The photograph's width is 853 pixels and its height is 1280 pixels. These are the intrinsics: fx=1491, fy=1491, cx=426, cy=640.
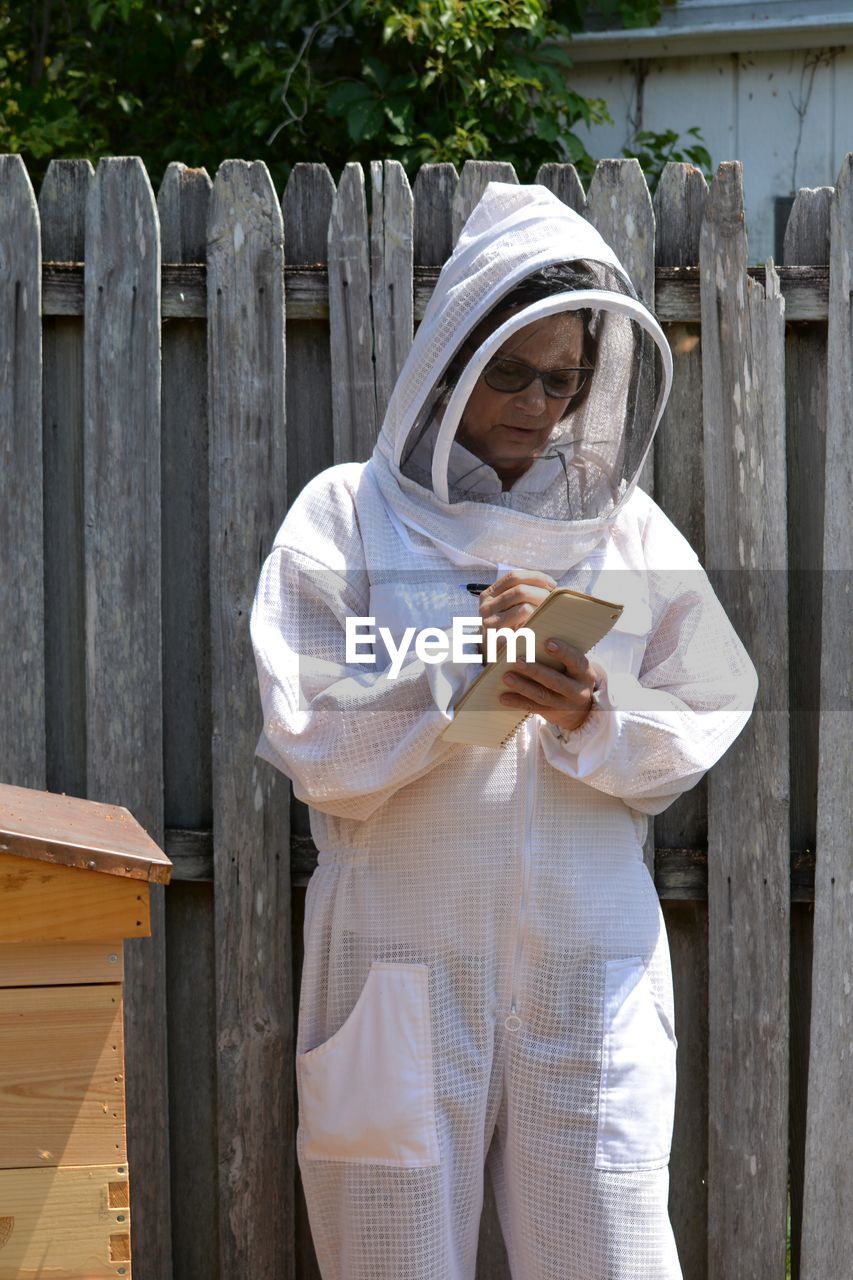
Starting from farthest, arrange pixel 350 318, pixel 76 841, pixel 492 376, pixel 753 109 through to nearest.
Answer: pixel 753 109 → pixel 350 318 → pixel 492 376 → pixel 76 841

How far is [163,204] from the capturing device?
341 cm

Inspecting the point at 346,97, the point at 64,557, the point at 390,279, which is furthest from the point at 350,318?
the point at 346,97

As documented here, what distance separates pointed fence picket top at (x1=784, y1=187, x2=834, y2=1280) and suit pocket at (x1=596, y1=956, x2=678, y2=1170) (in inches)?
38.6

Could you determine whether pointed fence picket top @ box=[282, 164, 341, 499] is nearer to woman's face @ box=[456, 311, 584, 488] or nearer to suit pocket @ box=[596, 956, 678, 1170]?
woman's face @ box=[456, 311, 584, 488]

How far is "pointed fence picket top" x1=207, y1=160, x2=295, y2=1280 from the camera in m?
3.36

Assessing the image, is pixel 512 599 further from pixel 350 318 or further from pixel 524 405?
pixel 350 318

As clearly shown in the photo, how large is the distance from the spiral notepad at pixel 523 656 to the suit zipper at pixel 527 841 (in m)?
0.17

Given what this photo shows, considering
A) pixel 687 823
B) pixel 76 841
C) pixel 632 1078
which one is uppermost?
pixel 76 841

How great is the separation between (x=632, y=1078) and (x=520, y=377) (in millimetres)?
1247

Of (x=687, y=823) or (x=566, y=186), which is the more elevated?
(x=566, y=186)

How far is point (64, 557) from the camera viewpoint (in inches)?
137

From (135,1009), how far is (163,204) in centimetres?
184

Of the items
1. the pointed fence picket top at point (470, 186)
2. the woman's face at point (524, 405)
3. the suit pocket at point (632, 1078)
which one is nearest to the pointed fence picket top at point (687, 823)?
the pointed fence picket top at point (470, 186)

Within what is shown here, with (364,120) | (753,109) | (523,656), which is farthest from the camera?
(753,109)
